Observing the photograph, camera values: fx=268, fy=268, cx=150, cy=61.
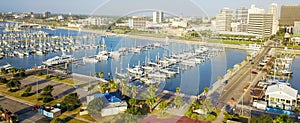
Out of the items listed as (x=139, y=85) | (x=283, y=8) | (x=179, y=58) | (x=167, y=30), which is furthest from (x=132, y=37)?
(x=283, y=8)

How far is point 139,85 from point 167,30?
14.9m

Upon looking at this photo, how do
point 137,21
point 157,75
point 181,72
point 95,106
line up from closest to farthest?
point 95,106 → point 157,75 → point 181,72 → point 137,21

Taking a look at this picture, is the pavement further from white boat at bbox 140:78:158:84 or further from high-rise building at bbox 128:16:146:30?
high-rise building at bbox 128:16:146:30

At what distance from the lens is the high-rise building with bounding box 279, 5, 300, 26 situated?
27223mm

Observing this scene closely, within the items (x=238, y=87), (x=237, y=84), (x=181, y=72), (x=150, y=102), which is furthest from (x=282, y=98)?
(x=181, y=72)

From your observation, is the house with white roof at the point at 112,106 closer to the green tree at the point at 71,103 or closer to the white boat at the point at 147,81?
the green tree at the point at 71,103

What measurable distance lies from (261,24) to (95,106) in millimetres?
19782

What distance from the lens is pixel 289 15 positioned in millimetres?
27828

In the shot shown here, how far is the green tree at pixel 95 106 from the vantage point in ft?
16.4

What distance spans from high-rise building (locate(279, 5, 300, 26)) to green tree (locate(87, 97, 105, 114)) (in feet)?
87.9

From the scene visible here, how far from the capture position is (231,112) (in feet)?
17.9

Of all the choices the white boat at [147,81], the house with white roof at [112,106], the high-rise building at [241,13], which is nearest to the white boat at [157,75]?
the white boat at [147,81]

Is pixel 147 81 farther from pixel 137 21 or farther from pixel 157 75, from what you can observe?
pixel 137 21

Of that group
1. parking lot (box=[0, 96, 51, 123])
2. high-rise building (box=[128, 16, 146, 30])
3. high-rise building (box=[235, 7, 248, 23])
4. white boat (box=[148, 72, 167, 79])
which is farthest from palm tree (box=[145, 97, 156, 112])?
high-rise building (box=[235, 7, 248, 23])
